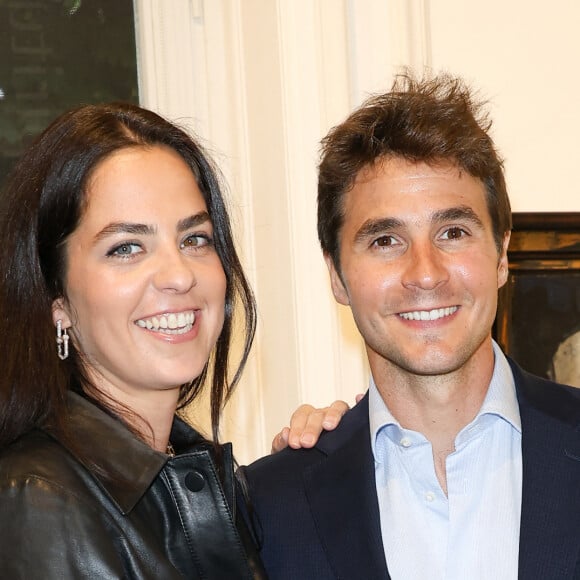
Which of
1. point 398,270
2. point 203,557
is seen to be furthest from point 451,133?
point 203,557

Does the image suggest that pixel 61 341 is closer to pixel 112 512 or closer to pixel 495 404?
pixel 112 512

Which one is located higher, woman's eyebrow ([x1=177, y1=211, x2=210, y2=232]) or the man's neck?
woman's eyebrow ([x1=177, y1=211, x2=210, y2=232])

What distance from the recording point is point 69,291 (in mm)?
1709

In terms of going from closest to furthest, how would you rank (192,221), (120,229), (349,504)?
(120,229) < (192,221) < (349,504)

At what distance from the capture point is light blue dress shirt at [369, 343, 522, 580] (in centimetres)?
181

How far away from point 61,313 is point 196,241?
26 cm

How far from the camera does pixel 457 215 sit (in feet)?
6.50

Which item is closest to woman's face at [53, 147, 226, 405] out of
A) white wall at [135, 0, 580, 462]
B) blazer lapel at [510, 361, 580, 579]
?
blazer lapel at [510, 361, 580, 579]

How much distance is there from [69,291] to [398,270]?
60 cm

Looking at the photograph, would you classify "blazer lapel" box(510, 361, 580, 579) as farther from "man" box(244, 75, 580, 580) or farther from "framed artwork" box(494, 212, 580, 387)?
"framed artwork" box(494, 212, 580, 387)

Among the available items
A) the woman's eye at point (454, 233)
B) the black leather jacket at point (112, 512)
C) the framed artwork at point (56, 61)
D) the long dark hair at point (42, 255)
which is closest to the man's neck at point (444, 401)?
the woman's eye at point (454, 233)

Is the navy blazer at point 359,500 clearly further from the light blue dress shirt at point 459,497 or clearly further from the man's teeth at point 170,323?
the man's teeth at point 170,323

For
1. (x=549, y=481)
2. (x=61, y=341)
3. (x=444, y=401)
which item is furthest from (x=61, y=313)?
(x=549, y=481)

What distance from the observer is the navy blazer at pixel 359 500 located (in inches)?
69.3
